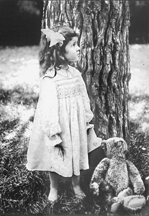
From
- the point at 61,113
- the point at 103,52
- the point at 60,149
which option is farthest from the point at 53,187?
the point at 103,52

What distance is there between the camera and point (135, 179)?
11.7 ft

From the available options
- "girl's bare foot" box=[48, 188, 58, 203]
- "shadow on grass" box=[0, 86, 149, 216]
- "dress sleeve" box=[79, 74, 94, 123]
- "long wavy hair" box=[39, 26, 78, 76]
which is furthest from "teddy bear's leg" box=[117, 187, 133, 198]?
"long wavy hair" box=[39, 26, 78, 76]

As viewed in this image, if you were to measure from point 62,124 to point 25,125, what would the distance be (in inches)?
17.7

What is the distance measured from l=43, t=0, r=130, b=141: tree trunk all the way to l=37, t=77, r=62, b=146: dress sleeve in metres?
0.37

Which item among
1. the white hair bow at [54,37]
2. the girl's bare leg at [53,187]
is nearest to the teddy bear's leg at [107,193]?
the girl's bare leg at [53,187]

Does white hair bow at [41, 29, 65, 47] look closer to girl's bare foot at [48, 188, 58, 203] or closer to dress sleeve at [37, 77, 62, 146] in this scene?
dress sleeve at [37, 77, 62, 146]

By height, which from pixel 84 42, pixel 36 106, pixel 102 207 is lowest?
pixel 102 207

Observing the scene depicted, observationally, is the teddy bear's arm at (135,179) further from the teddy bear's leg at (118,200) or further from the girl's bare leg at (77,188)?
the girl's bare leg at (77,188)

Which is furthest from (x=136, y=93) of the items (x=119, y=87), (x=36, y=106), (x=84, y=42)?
(x=36, y=106)

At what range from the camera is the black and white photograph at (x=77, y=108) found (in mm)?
3387

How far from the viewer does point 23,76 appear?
3543 mm

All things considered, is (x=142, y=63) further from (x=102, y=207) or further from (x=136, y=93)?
(x=102, y=207)

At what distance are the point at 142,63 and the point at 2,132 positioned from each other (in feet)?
5.46

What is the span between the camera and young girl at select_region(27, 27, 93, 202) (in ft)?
10.9
